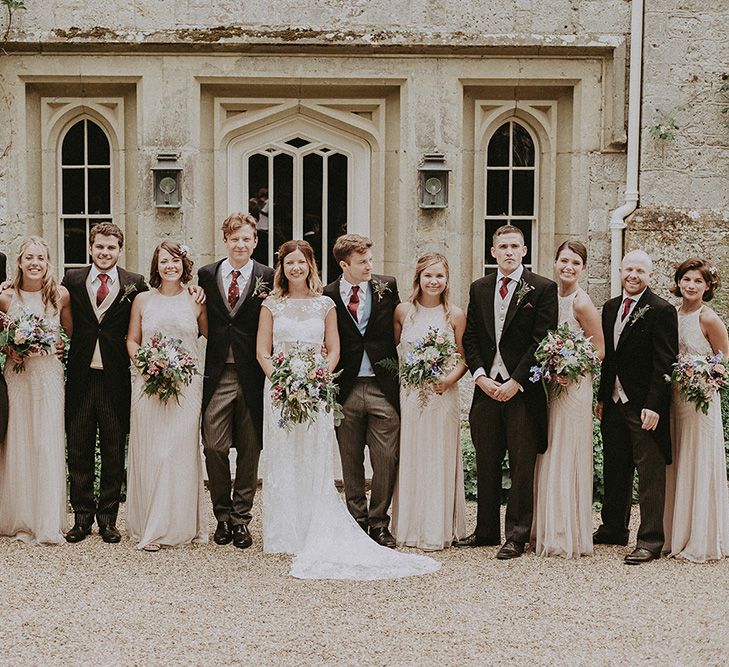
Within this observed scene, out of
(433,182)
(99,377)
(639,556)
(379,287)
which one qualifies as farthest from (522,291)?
(433,182)

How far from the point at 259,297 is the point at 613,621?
2.95m

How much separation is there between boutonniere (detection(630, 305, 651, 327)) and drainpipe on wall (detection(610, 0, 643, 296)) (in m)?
3.99

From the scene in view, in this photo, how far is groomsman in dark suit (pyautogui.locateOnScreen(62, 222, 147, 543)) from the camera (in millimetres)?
6527

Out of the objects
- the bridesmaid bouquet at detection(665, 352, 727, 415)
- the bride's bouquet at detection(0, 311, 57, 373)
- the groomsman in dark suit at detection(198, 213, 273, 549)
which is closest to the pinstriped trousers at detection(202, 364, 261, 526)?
the groomsman in dark suit at detection(198, 213, 273, 549)

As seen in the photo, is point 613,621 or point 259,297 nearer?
point 613,621

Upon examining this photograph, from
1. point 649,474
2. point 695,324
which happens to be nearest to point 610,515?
point 649,474

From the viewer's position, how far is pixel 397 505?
6.60 m

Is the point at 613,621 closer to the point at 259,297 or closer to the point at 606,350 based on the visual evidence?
the point at 606,350

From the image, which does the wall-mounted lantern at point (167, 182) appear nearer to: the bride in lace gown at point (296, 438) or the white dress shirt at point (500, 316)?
the bride in lace gown at point (296, 438)

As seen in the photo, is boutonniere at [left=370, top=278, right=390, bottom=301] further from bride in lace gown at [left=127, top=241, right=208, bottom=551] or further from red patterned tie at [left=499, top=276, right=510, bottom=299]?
bride in lace gown at [left=127, top=241, right=208, bottom=551]

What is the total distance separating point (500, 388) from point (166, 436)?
2.13m

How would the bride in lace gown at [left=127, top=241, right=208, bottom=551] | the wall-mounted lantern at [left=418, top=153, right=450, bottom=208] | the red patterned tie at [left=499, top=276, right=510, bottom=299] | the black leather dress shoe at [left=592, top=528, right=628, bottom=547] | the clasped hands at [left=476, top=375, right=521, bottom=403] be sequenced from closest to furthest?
the clasped hands at [left=476, top=375, right=521, bottom=403], the red patterned tie at [left=499, top=276, right=510, bottom=299], the bride in lace gown at [left=127, top=241, right=208, bottom=551], the black leather dress shoe at [left=592, top=528, right=628, bottom=547], the wall-mounted lantern at [left=418, top=153, right=450, bottom=208]

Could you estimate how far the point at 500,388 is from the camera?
20.5 feet

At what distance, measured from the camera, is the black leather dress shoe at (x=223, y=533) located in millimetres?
6570
